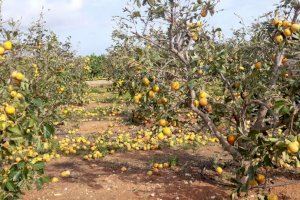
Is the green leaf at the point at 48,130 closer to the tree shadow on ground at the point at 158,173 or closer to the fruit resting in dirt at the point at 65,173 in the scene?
the tree shadow on ground at the point at 158,173

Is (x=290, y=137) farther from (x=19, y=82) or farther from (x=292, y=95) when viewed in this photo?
(x=19, y=82)

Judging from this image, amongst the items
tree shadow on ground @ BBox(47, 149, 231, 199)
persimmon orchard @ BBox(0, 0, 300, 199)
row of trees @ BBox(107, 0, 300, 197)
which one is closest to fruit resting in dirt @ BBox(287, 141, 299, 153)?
persimmon orchard @ BBox(0, 0, 300, 199)

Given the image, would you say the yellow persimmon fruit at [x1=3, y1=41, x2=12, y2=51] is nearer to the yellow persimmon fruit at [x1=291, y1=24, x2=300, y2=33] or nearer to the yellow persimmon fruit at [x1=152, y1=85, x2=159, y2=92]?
the yellow persimmon fruit at [x1=152, y1=85, x2=159, y2=92]

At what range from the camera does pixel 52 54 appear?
9891 mm

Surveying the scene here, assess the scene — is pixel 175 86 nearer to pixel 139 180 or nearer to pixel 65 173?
pixel 139 180

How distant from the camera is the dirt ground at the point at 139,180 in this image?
5395 millimetres

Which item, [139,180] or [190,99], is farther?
[139,180]

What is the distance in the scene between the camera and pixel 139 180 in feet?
19.9

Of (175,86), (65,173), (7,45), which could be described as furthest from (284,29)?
(65,173)

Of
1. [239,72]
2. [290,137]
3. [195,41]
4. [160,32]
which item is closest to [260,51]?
[239,72]

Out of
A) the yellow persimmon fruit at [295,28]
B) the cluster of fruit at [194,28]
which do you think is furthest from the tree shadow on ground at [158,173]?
the yellow persimmon fruit at [295,28]

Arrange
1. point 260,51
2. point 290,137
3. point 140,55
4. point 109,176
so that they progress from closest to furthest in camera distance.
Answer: point 290,137, point 140,55, point 260,51, point 109,176

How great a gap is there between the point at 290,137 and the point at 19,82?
7.70 ft

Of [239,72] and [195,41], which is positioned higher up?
[195,41]
